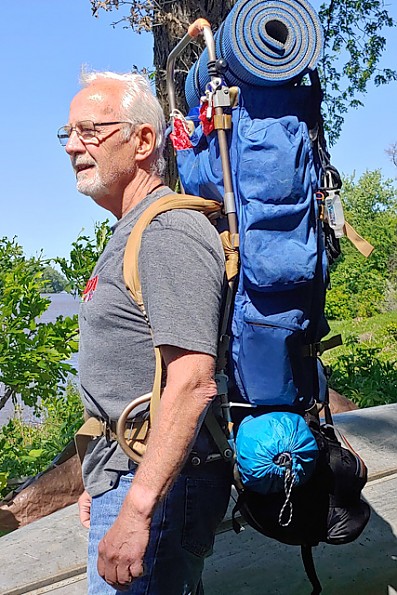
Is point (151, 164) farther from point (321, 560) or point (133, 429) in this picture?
point (321, 560)

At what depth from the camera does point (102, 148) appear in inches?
79.0

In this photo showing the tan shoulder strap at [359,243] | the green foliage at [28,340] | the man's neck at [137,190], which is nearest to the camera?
the man's neck at [137,190]

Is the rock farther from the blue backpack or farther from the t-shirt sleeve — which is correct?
the t-shirt sleeve

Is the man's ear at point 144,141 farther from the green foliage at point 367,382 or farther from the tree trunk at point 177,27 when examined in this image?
the green foliage at point 367,382

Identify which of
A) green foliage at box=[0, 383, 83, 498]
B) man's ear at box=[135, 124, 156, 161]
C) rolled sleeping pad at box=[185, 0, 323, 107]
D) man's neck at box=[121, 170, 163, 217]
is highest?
rolled sleeping pad at box=[185, 0, 323, 107]

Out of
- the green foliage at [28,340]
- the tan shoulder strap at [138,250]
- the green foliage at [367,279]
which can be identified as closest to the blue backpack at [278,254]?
the tan shoulder strap at [138,250]

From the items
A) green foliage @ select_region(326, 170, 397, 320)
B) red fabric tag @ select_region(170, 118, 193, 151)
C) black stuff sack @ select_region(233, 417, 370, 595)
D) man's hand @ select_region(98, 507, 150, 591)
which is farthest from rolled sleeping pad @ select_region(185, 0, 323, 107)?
green foliage @ select_region(326, 170, 397, 320)

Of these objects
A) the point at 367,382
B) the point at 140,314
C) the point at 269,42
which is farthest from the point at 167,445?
the point at 367,382

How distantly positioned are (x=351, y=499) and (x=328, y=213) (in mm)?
926

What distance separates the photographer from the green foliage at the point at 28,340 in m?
4.34

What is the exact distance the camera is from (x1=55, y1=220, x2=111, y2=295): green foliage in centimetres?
504

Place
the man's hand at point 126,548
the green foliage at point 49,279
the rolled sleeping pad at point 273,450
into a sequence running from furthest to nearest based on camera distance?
the green foliage at point 49,279, the rolled sleeping pad at point 273,450, the man's hand at point 126,548

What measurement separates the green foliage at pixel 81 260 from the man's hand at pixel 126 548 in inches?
136

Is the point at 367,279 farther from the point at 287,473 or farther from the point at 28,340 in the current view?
the point at 287,473
